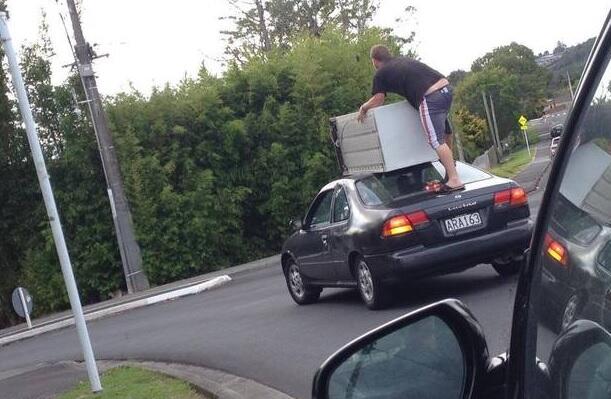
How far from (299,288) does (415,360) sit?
8783mm

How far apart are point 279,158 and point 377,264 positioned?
628 inches

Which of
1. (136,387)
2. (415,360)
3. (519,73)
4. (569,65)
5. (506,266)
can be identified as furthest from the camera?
(506,266)

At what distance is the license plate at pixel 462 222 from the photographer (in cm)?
872

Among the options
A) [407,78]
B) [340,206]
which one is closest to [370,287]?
[340,206]

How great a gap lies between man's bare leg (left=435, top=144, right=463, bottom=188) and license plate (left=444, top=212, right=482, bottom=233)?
366 mm

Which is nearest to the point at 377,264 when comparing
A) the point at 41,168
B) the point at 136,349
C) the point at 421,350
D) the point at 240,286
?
the point at 41,168

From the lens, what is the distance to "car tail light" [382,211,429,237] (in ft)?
28.3

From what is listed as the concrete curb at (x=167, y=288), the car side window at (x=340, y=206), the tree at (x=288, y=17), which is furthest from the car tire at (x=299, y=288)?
the tree at (x=288, y=17)

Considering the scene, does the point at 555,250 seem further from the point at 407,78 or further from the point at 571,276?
the point at 407,78

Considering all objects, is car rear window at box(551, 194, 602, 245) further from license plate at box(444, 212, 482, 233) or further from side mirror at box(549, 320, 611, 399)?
license plate at box(444, 212, 482, 233)

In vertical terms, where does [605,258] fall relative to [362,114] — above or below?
below

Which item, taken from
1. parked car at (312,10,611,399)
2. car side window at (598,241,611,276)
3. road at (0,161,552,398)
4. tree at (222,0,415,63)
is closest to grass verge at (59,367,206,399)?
road at (0,161,552,398)

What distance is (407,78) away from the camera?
31.9ft

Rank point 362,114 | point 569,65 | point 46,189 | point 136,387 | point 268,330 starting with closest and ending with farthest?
point 569,65 < point 136,387 < point 46,189 < point 362,114 < point 268,330
